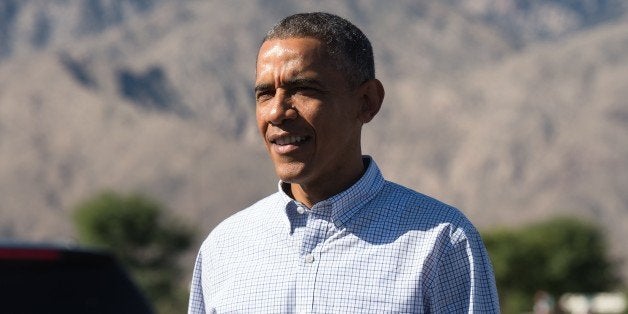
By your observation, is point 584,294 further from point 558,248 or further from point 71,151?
point 71,151

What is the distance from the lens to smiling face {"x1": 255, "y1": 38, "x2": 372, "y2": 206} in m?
4.57

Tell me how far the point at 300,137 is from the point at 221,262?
19.6 inches

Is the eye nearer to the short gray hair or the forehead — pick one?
the forehead

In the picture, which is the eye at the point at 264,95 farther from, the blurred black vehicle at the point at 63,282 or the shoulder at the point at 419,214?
the blurred black vehicle at the point at 63,282

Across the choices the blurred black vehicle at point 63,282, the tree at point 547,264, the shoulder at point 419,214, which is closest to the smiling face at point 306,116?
the shoulder at point 419,214

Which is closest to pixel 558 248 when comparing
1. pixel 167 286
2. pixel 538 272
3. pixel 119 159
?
pixel 538 272

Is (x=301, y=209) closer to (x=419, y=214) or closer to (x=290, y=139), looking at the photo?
(x=290, y=139)

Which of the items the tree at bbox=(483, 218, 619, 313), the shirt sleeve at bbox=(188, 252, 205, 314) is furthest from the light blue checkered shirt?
the tree at bbox=(483, 218, 619, 313)

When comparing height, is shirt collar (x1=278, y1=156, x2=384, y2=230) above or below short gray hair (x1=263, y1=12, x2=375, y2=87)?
below

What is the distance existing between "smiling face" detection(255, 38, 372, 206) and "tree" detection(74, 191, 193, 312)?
7712cm

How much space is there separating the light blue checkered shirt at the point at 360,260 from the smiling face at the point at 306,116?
0.10 m

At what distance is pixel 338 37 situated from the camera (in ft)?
15.1

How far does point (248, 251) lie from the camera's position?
4.65 meters

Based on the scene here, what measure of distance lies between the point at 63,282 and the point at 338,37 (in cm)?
117
